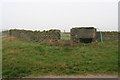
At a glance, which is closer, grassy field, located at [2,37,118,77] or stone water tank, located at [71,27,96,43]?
grassy field, located at [2,37,118,77]

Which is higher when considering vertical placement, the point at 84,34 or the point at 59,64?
the point at 84,34

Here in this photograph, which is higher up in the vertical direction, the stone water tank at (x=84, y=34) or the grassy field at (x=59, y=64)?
the stone water tank at (x=84, y=34)

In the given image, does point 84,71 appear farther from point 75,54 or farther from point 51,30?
point 51,30

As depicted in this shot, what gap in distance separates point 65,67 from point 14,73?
1.72 metres

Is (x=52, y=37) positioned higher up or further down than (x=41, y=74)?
higher up

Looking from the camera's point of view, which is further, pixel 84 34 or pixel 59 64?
pixel 84 34

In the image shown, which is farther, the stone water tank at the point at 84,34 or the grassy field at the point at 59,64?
the stone water tank at the point at 84,34

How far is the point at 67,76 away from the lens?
615cm

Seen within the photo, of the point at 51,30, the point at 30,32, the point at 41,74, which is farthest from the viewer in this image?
the point at 30,32

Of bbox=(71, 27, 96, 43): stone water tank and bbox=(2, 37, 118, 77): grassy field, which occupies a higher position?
bbox=(71, 27, 96, 43): stone water tank

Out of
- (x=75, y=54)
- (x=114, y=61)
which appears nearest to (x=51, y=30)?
(x=75, y=54)

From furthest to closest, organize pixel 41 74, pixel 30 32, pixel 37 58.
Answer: pixel 30 32
pixel 37 58
pixel 41 74

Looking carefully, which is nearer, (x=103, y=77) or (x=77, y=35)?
(x=103, y=77)

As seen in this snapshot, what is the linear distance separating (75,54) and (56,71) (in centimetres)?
268
